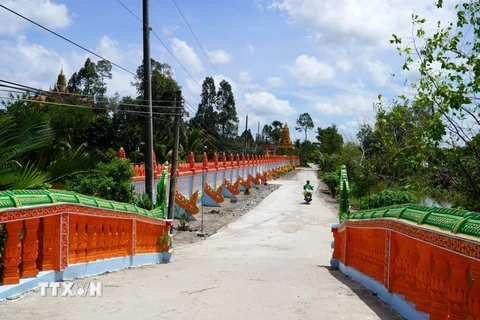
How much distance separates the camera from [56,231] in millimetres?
6016

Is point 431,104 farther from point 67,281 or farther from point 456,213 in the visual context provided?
point 67,281

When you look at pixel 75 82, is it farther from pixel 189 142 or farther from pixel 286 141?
pixel 286 141

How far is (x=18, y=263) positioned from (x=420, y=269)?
12.9 feet

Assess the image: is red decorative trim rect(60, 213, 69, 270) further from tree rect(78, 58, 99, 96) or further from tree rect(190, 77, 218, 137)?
tree rect(190, 77, 218, 137)

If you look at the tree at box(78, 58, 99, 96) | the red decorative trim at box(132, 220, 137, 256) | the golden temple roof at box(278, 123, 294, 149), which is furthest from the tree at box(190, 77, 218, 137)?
the red decorative trim at box(132, 220, 137, 256)

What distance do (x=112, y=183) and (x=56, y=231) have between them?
26.2 feet

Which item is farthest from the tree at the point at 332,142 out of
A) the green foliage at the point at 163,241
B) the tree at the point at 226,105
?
the green foliage at the point at 163,241

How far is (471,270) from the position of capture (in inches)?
134

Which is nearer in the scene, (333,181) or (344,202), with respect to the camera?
(344,202)

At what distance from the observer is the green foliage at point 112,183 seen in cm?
1357

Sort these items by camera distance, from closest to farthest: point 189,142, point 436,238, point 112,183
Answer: point 436,238
point 112,183
point 189,142

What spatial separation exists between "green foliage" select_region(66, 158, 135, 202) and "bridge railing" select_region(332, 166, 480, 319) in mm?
8577

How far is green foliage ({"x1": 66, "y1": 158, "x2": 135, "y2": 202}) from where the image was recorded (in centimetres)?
1357

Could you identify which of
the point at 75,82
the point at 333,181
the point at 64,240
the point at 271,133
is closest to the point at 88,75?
the point at 75,82
